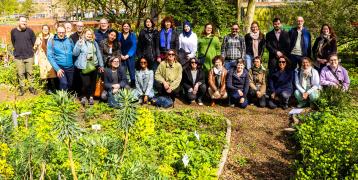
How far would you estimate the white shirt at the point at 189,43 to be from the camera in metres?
8.39

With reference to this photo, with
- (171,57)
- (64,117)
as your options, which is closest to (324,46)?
(171,57)

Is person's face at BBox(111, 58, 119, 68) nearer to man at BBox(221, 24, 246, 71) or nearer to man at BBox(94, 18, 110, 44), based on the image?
man at BBox(94, 18, 110, 44)

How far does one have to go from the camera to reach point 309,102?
7895 millimetres

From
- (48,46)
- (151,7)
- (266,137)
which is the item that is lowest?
(266,137)

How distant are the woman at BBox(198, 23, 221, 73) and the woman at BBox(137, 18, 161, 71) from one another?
92cm

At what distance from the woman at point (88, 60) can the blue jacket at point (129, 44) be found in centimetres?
56

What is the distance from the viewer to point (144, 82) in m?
8.17

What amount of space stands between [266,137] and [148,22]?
351cm

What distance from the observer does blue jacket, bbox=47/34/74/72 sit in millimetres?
7969

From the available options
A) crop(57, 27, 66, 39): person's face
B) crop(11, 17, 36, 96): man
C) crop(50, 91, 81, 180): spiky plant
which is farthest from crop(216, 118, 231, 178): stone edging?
crop(11, 17, 36, 96): man

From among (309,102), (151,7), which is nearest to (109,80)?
(309,102)

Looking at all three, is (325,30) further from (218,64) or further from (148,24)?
(148,24)

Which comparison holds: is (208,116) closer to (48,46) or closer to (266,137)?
(266,137)

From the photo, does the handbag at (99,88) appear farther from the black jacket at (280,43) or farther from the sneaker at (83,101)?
the black jacket at (280,43)
